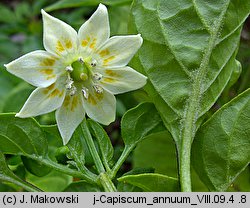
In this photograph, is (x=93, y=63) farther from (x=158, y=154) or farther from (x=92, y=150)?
(x=158, y=154)

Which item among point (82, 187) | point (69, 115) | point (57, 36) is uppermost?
point (57, 36)

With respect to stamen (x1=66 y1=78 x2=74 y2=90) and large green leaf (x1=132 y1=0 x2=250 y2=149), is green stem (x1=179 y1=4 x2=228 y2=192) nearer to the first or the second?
large green leaf (x1=132 y1=0 x2=250 y2=149)

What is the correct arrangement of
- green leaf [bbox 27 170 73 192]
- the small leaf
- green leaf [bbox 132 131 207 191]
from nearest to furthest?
the small leaf, green leaf [bbox 27 170 73 192], green leaf [bbox 132 131 207 191]

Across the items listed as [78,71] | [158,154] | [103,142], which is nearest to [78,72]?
[78,71]

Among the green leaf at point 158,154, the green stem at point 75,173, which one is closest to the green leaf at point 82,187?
the green stem at point 75,173

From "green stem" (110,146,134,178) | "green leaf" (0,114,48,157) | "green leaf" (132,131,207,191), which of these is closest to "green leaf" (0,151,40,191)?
"green leaf" (0,114,48,157)

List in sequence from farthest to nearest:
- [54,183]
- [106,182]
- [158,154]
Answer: [158,154] → [54,183] → [106,182]

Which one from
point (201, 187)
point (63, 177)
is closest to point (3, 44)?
point (63, 177)
